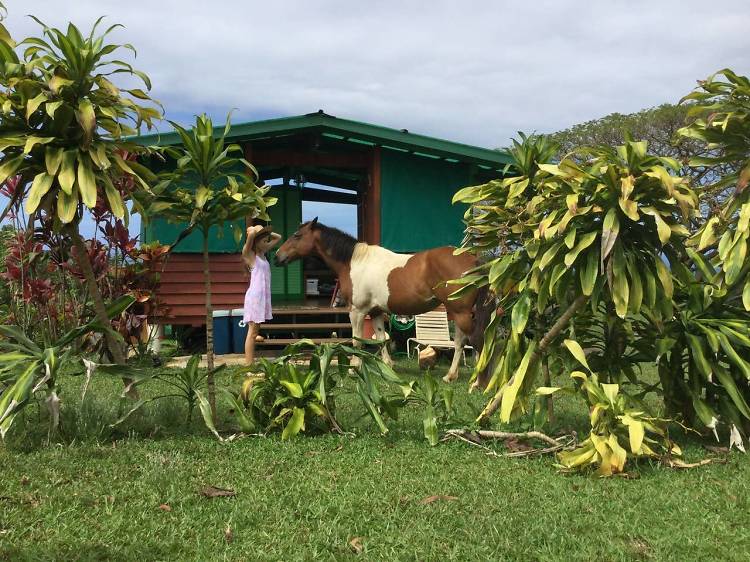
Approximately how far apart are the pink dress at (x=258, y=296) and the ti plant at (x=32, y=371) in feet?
13.1

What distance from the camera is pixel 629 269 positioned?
4.51 metres

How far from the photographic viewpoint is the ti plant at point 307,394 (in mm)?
5152

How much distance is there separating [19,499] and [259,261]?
18.5 ft

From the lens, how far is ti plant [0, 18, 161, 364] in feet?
14.5

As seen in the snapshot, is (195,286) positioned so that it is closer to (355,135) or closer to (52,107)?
(355,135)

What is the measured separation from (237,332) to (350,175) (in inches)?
184

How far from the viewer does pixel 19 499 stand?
144 inches

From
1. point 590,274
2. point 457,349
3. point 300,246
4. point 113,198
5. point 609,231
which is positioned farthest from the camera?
point 300,246

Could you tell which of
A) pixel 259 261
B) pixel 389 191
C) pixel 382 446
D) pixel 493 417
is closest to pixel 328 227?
pixel 259 261

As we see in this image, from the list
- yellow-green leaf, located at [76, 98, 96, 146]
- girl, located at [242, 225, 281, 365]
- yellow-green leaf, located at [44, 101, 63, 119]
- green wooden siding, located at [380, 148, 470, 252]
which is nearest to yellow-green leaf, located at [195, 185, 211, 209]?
yellow-green leaf, located at [76, 98, 96, 146]

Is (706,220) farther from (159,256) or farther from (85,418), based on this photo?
(159,256)

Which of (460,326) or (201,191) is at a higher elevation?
(201,191)

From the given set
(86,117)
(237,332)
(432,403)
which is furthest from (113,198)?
(237,332)

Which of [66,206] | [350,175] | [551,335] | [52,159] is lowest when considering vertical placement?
[551,335]
